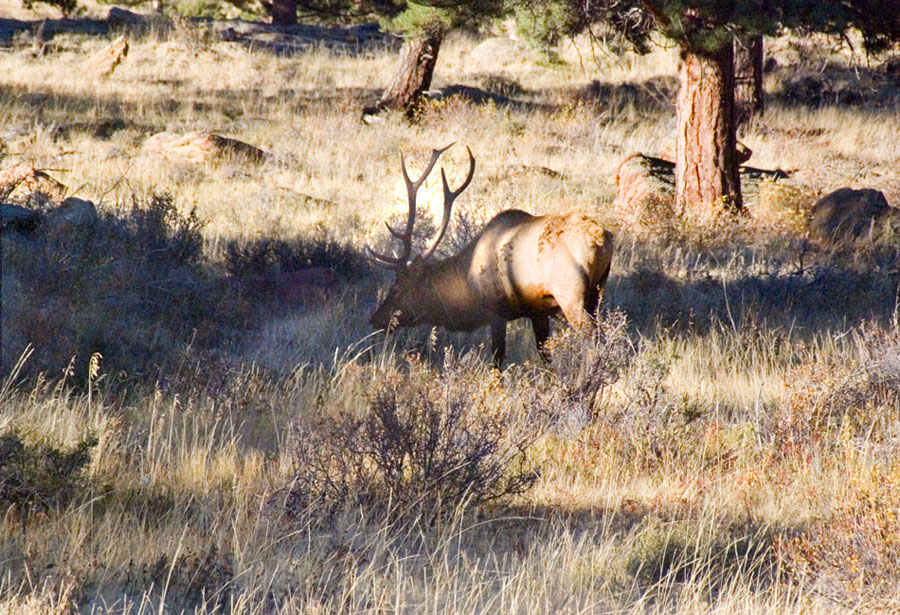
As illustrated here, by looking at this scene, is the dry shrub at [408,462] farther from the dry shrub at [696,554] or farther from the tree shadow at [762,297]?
the tree shadow at [762,297]

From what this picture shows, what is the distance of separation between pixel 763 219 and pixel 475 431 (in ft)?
23.4

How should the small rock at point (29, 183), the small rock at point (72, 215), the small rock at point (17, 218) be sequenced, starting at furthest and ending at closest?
1. the small rock at point (29, 183)
2. the small rock at point (72, 215)
3. the small rock at point (17, 218)

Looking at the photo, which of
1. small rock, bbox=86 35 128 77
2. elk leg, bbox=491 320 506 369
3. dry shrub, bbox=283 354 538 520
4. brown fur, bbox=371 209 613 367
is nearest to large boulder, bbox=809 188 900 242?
brown fur, bbox=371 209 613 367

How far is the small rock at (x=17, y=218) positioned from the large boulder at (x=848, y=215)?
792cm

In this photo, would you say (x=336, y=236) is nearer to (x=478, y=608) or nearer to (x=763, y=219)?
(x=763, y=219)

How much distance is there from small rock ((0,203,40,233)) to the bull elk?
121 inches

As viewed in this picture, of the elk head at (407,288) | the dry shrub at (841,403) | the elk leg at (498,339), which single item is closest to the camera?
the dry shrub at (841,403)

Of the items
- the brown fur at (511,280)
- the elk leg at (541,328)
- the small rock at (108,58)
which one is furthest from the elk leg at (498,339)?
the small rock at (108,58)

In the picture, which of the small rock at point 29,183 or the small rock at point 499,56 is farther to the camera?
the small rock at point 499,56

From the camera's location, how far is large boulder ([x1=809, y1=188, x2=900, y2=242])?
35.2 ft

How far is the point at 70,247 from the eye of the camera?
7.92 m

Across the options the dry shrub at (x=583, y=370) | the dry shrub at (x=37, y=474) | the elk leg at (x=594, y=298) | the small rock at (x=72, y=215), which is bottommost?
the dry shrub at (x=37, y=474)

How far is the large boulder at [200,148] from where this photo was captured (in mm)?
13719

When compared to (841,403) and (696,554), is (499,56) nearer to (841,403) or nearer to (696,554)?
(841,403)
